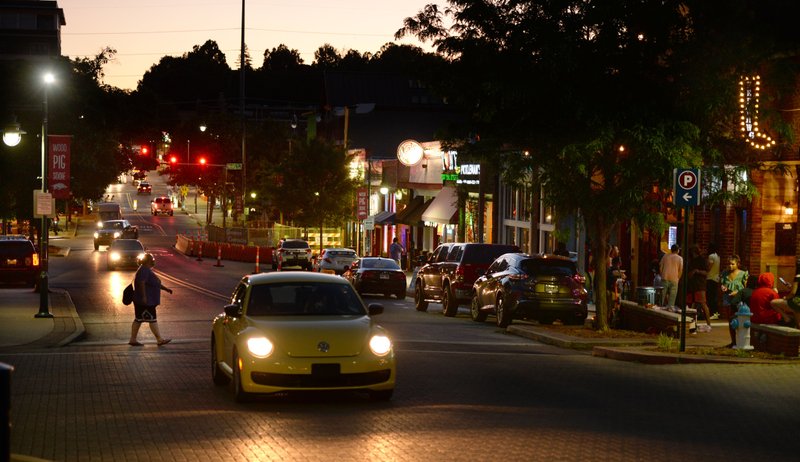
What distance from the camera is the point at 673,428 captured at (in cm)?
1295

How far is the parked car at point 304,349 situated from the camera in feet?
45.3

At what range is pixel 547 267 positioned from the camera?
27219 millimetres

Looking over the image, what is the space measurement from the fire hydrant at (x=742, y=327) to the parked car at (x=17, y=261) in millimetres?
27624

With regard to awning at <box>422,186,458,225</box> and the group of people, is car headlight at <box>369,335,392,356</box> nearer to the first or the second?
the group of people

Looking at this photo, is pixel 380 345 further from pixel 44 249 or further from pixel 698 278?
pixel 44 249

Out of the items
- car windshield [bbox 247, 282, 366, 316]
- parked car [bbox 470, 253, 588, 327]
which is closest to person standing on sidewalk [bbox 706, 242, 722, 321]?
parked car [bbox 470, 253, 588, 327]

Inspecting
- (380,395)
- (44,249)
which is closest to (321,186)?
(44,249)

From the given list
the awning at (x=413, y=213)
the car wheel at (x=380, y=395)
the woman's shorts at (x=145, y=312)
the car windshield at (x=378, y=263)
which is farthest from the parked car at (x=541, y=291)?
the awning at (x=413, y=213)

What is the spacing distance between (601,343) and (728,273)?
211 inches

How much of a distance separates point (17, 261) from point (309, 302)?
96.9ft

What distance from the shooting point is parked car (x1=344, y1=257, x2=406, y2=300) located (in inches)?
1532

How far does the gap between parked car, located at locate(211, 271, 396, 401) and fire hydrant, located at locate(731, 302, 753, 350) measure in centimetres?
809

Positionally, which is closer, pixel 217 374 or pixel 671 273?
pixel 217 374

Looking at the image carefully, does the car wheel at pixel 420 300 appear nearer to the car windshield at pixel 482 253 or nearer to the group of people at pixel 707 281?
the car windshield at pixel 482 253
